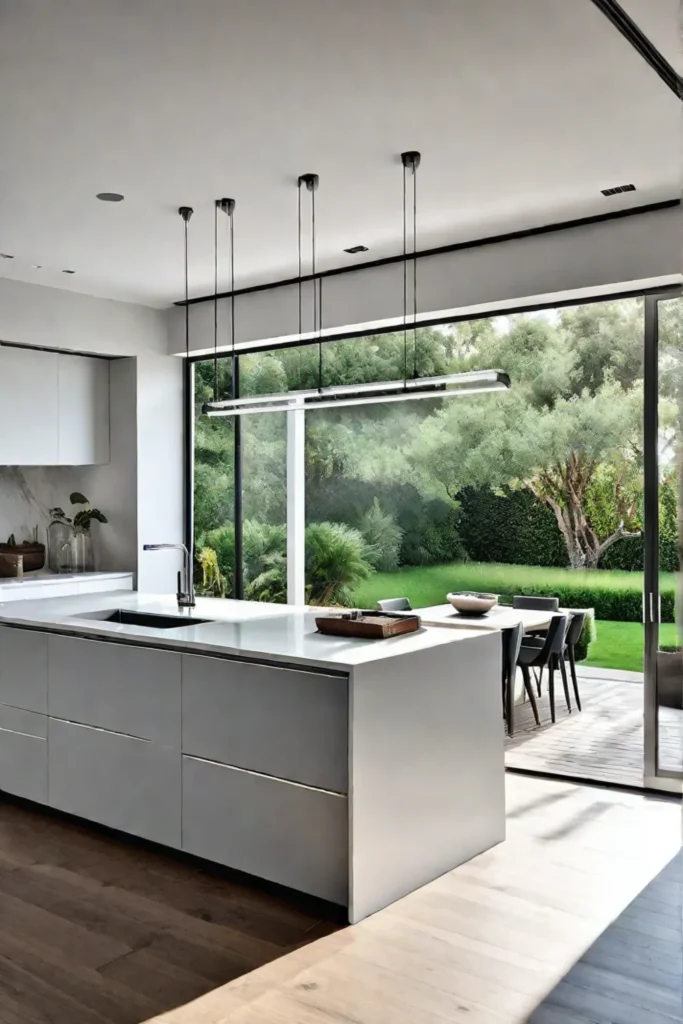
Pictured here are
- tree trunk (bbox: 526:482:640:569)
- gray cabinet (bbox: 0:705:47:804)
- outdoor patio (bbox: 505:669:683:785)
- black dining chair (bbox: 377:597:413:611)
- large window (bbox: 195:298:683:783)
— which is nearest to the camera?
gray cabinet (bbox: 0:705:47:804)

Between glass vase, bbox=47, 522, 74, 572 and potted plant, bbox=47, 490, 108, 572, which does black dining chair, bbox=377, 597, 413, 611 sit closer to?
potted plant, bbox=47, 490, 108, 572

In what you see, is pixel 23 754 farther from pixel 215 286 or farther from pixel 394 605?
pixel 215 286

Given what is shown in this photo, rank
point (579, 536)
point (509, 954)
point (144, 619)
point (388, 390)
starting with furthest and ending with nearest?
point (579, 536)
point (144, 619)
point (388, 390)
point (509, 954)

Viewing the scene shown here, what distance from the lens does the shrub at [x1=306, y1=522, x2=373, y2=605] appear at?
31.6 ft

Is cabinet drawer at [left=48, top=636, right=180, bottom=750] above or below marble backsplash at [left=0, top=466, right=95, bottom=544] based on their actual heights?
below

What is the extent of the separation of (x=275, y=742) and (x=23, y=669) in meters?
1.57

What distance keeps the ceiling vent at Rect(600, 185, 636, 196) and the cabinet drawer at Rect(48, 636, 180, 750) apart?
269 cm

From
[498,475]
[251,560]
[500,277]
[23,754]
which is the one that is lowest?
[23,754]

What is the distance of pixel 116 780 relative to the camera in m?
3.77

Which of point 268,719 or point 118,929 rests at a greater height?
point 268,719

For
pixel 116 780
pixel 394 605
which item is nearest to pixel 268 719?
pixel 116 780

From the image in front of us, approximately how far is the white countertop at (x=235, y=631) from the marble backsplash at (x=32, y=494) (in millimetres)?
1741

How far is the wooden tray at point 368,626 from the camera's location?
3.53 m

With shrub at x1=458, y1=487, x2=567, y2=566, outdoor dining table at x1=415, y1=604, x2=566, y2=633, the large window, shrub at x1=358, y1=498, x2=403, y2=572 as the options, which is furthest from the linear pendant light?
shrub at x1=358, y1=498, x2=403, y2=572
